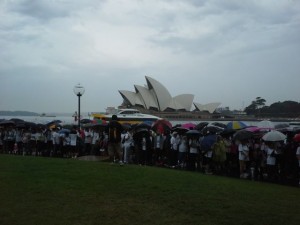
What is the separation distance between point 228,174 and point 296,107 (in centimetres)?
6953

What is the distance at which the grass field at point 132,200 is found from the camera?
6129 mm

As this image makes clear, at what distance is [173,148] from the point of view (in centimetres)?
1443

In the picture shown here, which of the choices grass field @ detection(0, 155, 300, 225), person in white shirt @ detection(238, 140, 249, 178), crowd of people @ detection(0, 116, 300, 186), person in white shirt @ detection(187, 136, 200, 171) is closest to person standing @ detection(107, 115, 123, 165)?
crowd of people @ detection(0, 116, 300, 186)

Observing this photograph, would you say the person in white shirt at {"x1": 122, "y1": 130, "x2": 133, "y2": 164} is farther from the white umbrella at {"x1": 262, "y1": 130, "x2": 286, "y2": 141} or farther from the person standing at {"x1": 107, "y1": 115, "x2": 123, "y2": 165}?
the white umbrella at {"x1": 262, "y1": 130, "x2": 286, "y2": 141}

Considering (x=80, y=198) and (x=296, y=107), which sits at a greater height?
(x=296, y=107)

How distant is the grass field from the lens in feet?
20.1

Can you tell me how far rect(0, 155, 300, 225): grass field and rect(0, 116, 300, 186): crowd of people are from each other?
1825 millimetres

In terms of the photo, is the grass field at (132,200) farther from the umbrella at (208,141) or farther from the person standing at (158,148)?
the person standing at (158,148)

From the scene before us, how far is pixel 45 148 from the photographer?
1748 cm

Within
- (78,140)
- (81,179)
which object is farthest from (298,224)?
(78,140)

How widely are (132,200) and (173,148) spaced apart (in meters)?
7.32

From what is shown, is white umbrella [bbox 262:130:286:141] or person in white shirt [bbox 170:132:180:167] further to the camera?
person in white shirt [bbox 170:132:180:167]

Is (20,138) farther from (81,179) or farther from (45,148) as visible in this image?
(81,179)

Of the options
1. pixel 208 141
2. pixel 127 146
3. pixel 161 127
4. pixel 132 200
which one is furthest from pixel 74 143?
pixel 132 200
